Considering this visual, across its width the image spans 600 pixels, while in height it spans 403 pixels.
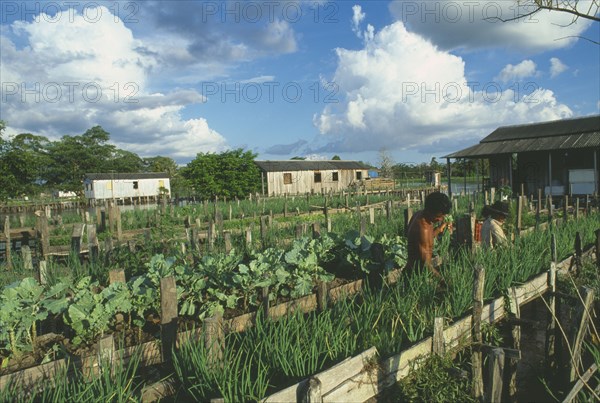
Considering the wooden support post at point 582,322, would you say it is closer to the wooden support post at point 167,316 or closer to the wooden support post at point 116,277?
the wooden support post at point 167,316

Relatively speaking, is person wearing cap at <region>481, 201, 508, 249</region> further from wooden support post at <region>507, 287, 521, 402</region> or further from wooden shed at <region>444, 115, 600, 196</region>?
wooden shed at <region>444, 115, 600, 196</region>

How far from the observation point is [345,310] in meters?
3.29

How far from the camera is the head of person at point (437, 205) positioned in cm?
402

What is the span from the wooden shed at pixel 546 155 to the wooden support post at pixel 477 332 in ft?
61.2

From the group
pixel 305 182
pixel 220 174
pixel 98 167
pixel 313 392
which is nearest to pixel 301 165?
pixel 305 182

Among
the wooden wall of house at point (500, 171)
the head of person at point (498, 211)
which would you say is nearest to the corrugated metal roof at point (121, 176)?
the wooden wall of house at point (500, 171)

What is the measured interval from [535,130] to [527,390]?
23.7 meters

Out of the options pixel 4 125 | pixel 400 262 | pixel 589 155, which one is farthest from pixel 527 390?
pixel 4 125

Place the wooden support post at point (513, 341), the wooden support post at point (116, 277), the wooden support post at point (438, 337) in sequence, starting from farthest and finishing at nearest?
the wooden support post at point (116, 277), the wooden support post at point (513, 341), the wooden support post at point (438, 337)

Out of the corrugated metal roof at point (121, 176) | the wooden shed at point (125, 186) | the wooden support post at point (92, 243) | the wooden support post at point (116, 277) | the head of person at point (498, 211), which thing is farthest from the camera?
the corrugated metal roof at point (121, 176)

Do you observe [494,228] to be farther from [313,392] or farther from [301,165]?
[301,165]

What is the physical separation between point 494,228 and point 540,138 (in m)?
19.3

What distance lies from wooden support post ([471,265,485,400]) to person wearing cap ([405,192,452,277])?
0.71m

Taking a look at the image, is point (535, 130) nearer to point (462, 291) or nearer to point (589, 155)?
point (589, 155)
